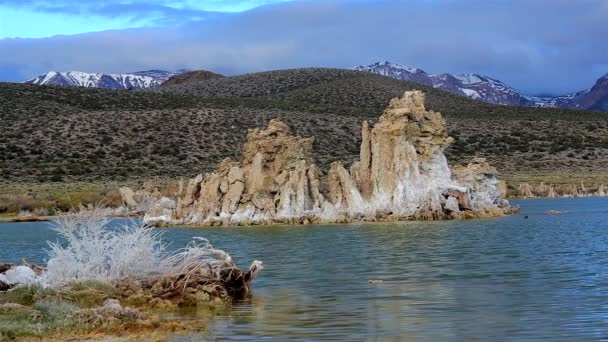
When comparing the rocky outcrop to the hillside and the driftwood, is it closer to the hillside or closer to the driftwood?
the driftwood

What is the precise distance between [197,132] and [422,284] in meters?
69.2

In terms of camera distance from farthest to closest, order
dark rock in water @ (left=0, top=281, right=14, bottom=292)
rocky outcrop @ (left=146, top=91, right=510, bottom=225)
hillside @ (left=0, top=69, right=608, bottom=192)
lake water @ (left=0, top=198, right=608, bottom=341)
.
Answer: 1. hillside @ (left=0, top=69, right=608, bottom=192)
2. rocky outcrop @ (left=146, top=91, right=510, bottom=225)
3. dark rock in water @ (left=0, top=281, right=14, bottom=292)
4. lake water @ (left=0, top=198, right=608, bottom=341)

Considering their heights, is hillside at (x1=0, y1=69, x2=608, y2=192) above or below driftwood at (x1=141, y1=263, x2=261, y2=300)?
above

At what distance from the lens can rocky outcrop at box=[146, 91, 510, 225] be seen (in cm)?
3988

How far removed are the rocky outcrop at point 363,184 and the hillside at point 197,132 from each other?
31231 millimetres

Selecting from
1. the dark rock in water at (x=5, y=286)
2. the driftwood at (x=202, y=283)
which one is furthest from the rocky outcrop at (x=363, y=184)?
the dark rock in water at (x=5, y=286)

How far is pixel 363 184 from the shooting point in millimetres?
41500

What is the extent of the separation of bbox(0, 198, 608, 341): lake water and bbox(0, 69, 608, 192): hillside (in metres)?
44.7

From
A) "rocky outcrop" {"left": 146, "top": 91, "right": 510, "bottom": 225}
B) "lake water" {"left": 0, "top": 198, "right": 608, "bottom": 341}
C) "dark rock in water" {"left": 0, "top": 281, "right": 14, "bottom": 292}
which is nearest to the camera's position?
"lake water" {"left": 0, "top": 198, "right": 608, "bottom": 341}

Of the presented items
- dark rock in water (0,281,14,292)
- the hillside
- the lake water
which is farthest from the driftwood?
the hillside

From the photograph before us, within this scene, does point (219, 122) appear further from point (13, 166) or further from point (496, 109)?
point (496, 109)

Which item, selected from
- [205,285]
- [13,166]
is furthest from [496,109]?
[205,285]

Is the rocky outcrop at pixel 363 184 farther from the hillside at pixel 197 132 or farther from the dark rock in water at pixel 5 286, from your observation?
the hillside at pixel 197 132

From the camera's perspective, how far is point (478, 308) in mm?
14836
